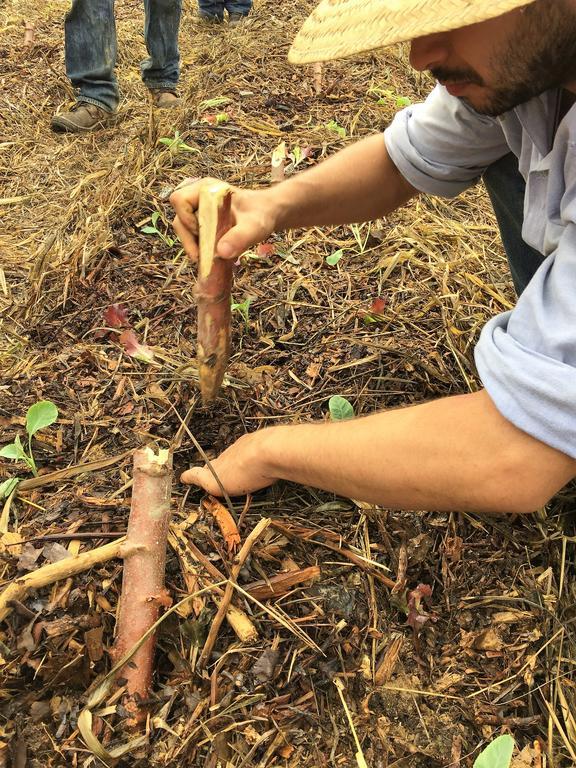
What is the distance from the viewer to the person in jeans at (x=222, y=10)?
5020mm

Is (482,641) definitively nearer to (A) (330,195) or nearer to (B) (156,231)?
(A) (330,195)

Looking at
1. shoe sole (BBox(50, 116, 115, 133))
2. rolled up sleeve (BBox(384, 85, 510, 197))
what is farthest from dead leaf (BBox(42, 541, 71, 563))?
shoe sole (BBox(50, 116, 115, 133))

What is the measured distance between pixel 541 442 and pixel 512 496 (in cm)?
12

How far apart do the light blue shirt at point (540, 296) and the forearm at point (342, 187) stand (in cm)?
24

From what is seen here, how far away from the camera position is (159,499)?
4.25 ft

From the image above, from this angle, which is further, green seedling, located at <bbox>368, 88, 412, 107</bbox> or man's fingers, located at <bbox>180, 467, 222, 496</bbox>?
green seedling, located at <bbox>368, 88, 412, 107</bbox>

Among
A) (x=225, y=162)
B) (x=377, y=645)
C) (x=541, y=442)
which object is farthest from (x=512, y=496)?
(x=225, y=162)

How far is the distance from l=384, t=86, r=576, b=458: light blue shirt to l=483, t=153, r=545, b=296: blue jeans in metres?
0.09

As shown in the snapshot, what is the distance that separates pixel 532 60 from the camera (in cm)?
103

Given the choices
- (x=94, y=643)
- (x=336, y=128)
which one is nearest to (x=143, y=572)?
(x=94, y=643)

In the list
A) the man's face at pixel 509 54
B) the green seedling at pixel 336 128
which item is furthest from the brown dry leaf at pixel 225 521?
the green seedling at pixel 336 128

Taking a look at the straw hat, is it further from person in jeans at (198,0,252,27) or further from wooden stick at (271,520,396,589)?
person in jeans at (198,0,252,27)

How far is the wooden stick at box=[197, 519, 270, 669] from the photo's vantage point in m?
1.23

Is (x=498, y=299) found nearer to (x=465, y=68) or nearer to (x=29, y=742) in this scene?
(x=465, y=68)
